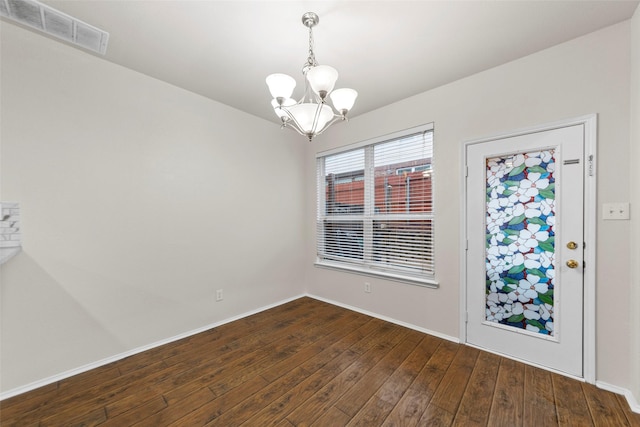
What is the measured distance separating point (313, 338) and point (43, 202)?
8.70ft

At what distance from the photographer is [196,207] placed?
2.88 meters

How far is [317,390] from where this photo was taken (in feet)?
6.33

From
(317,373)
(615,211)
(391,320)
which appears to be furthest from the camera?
(391,320)

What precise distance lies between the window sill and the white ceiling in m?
2.15

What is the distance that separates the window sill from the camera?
283 centimetres

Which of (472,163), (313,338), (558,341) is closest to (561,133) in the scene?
(472,163)

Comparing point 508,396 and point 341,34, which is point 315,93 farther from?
point 508,396

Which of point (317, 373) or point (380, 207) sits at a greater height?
point (380, 207)

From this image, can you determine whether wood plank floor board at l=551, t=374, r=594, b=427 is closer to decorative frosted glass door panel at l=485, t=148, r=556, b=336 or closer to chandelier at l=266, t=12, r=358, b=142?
decorative frosted glass door panel at l=485, t=148, r=556, b=336

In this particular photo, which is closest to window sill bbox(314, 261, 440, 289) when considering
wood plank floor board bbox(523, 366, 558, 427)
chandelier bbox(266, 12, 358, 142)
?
wood plank floor board bbox(523, 366, 558, 427)

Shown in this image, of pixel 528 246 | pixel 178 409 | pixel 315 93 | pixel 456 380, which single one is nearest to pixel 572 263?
pixel 528 246

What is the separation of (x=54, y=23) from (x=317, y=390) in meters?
3.32

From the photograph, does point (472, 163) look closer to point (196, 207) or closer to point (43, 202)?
point (196, 207)

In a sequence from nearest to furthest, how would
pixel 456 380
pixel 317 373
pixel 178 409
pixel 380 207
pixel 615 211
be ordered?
1. pixel 178 409
2. pixel 615 211
3. pixel 456 380
4. pixel 317 373
5. pixel 380 207
